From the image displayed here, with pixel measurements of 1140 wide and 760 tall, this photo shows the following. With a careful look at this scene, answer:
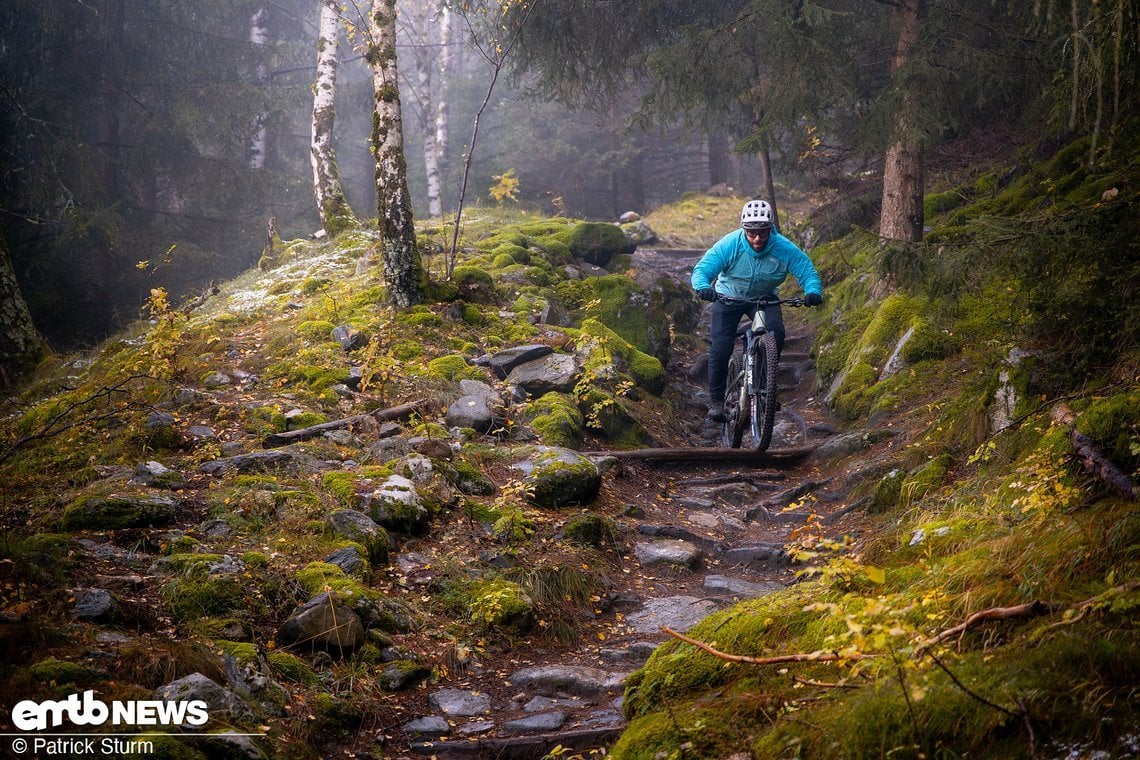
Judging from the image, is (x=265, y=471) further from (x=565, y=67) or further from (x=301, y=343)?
(x=565, y=67)

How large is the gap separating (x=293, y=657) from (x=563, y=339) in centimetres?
660

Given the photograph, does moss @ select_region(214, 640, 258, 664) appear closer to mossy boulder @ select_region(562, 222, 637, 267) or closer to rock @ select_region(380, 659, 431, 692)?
rock @ select_region(380, 659, 431, 692)

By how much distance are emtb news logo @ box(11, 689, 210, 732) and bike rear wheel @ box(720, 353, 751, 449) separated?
20.6 ft

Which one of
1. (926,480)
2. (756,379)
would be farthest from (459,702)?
(756,379)

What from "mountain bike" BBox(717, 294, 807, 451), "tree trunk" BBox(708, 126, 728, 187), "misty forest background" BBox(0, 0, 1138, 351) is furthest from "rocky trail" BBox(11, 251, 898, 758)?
"tree trunk" BBox(708, 126, 728, 187)

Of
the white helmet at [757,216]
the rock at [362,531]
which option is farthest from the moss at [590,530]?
the white helmet at [757,216]

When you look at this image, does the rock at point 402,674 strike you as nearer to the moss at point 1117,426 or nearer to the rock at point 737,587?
the rock at point 737,587

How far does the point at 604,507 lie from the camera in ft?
21.7

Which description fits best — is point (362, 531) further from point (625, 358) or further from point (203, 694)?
point (625, 358)

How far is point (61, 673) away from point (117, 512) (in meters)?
2.08

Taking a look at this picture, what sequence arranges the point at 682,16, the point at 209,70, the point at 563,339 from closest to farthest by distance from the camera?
1. the point at 563,339
2. the point at 682,16
3. the point at 209,70

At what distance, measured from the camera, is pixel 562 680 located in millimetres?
4113

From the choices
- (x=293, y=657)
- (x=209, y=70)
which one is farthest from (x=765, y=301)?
(x=209, y=70)

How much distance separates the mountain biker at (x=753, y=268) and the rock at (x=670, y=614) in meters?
3.51
